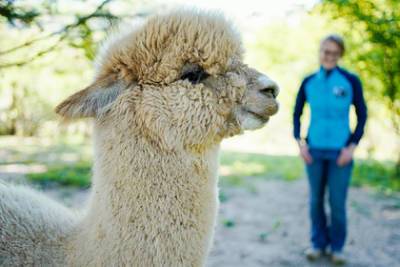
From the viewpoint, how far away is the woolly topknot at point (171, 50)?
2256 millimetres

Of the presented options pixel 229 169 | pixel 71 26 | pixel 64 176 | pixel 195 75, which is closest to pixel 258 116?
pixel 195 75

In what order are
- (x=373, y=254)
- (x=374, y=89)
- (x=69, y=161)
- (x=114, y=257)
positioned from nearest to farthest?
(x=114, y=257) < (x=373, y=254) < (x=374, y=89) < (x=69, y=161)

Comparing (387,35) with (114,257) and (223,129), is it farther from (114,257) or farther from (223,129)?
(114,257)

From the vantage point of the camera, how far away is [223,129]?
7.57 ft

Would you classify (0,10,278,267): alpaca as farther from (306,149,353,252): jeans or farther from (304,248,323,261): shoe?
(304,248,323,261): shoe

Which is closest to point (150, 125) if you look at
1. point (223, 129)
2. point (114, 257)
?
point (223, 129)

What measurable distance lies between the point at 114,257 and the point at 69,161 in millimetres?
9303

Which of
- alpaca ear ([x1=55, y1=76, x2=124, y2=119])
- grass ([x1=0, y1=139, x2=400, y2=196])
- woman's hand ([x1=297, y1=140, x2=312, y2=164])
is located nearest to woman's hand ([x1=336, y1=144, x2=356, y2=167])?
woman's hand ([x1=297, y1=140, x2=312, y2=164])

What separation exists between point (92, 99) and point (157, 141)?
41 cm

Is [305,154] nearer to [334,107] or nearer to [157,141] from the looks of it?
[334,107]

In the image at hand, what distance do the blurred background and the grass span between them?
0.09 ft

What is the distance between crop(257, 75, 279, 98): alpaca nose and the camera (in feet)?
7.47

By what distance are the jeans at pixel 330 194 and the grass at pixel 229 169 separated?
282cm

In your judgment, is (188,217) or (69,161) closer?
(188,217)
